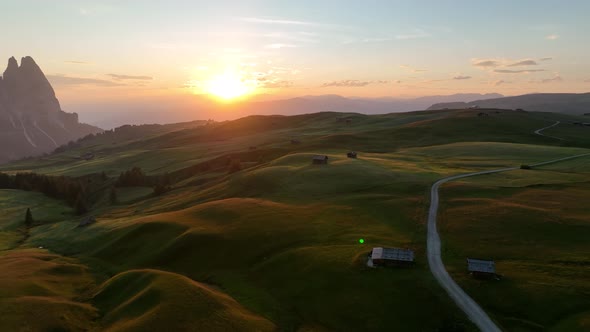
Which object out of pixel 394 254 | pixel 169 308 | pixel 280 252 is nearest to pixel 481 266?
pixel 394 254

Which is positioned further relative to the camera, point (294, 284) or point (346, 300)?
point (294, 284)

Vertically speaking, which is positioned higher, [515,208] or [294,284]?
[515,208]

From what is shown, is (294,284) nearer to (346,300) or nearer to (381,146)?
(346,300)

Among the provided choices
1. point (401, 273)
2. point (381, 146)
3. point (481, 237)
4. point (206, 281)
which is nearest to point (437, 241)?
point (481, 237)

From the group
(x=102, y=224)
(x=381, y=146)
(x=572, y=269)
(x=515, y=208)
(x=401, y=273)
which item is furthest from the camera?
(x=381, y=146)

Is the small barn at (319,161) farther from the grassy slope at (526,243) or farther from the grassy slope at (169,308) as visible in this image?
the grassy slope at (169,308)

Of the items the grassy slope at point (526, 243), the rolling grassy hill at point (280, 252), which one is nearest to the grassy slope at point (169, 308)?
the rolling grassy hill at point (280, 252)

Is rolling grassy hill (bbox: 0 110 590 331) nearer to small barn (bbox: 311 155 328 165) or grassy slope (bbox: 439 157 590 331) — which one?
grassy slope (bbox: 439 157 590 331)
